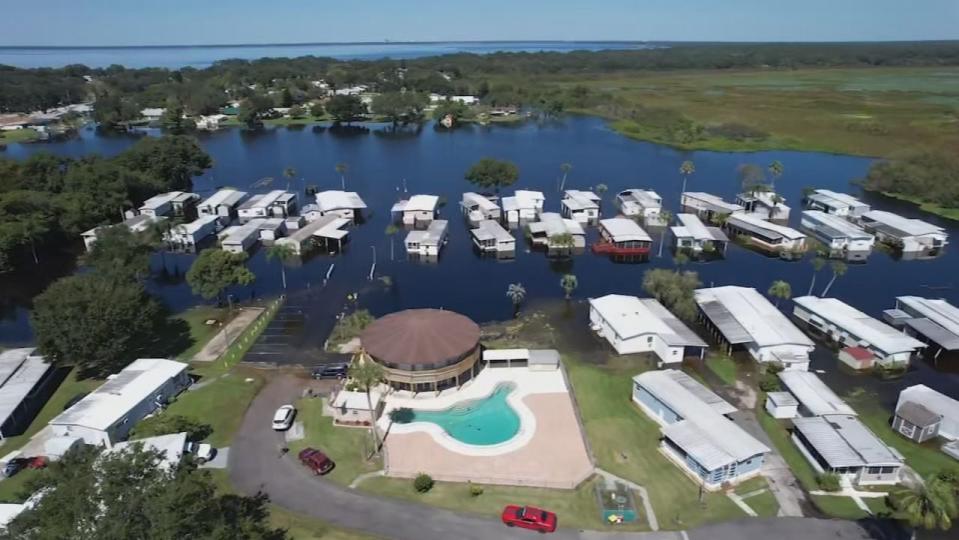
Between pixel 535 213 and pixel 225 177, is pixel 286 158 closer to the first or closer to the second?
pixel 225 177

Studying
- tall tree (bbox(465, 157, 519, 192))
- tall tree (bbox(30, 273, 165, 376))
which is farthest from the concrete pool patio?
tall tree (bbox(465, 157, 519, 192))

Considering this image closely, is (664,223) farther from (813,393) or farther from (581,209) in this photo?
(813,393)

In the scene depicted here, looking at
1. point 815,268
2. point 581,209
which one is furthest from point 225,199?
point 815,268

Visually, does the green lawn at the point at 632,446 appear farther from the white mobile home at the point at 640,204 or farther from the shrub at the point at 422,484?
the white mobile home at the point at 640,204

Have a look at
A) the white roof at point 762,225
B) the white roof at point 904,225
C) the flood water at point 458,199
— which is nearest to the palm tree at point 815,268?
the flood water at point 458,199

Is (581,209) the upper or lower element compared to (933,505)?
lower

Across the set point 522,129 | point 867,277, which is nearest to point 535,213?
point 867,277
